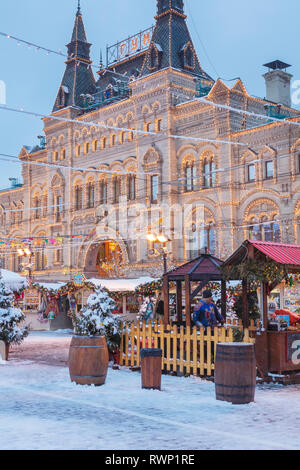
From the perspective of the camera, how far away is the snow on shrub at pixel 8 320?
1630 centimetres

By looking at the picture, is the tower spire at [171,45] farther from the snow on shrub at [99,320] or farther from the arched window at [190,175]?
the snow on shrub at [99,320]

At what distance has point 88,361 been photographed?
11195 mm

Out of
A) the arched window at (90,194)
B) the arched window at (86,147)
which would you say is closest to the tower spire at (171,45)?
the arched window at (86,147)

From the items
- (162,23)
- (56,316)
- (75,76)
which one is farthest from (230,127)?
(75,76)

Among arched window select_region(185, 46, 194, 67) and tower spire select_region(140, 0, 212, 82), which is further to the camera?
arched window select_region(185, 46, 194, 67)

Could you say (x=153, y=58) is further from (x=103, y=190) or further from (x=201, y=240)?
(x=201, y=240)

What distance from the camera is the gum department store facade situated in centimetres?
3356

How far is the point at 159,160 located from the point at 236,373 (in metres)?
30.0

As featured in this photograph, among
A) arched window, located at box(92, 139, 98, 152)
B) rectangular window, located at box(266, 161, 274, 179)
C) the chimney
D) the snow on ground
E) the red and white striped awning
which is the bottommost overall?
the snow on ground

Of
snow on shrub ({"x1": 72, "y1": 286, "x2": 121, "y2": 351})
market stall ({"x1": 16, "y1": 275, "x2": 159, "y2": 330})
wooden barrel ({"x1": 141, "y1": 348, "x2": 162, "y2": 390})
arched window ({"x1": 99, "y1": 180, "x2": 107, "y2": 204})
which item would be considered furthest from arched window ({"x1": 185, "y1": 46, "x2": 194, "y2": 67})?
wooden barrel ({"x1": 141, "y1": 348, "x2": 162, "y2": 390})

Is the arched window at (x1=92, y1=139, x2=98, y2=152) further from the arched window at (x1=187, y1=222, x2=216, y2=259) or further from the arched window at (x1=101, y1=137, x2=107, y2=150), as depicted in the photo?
the arched window at (x1=187, y1=222, x2=216, y2=259)

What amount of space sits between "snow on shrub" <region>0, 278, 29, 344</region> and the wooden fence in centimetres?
361
